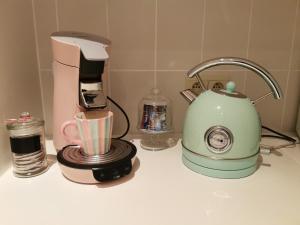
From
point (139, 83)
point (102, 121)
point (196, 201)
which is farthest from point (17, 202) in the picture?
point (139, 83)

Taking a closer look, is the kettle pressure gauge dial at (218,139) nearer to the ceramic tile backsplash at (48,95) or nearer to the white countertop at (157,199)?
the white countertop at (157,199)

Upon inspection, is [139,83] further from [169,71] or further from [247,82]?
[247,82]

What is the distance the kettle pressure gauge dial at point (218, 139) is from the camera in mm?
623

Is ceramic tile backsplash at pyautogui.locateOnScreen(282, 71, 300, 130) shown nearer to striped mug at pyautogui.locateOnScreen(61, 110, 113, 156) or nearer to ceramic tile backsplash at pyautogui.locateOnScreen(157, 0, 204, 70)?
ceramic tile backsplash at pyautogui.locateOnScreen(157, 0, 204, 70)

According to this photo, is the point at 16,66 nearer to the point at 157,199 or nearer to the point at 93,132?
the point at 93,132

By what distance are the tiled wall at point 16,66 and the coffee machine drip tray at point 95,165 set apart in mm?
173

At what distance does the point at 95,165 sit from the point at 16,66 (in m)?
0.36

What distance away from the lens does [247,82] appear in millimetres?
899

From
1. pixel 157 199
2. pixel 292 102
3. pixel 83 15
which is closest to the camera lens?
pixel 157 199

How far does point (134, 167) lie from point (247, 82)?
478 millimetres

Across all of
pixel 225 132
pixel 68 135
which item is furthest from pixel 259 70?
pixel 68 135

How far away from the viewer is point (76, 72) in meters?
0.65

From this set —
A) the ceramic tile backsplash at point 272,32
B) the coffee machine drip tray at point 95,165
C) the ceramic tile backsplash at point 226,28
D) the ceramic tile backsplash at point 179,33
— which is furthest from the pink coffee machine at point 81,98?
the ceramic tile backsplash at point 272,32

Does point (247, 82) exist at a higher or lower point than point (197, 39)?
lower
